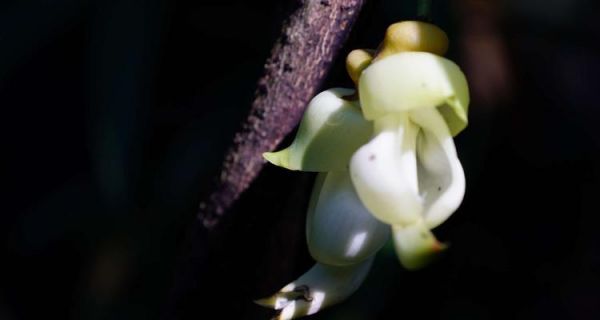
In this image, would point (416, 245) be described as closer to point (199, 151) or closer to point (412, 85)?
point (412, 85)

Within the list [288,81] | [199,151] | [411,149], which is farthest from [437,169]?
[199,151]

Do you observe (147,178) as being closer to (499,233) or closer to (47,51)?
(47,51)

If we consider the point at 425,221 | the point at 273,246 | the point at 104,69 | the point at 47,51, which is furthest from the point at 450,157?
the point at 47,51

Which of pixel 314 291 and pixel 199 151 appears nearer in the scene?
pixel 314 291

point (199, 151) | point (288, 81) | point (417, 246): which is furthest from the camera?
point (199, 151)

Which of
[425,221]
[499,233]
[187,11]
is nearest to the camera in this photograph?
[425,221]

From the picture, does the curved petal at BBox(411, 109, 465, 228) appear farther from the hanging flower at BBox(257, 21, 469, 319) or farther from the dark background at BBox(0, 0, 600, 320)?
the dark background at BBox(0, 0, 600, 320)

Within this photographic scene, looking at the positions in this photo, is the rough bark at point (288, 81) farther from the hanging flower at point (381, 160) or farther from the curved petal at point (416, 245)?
the curved petal at point (416, 245)
